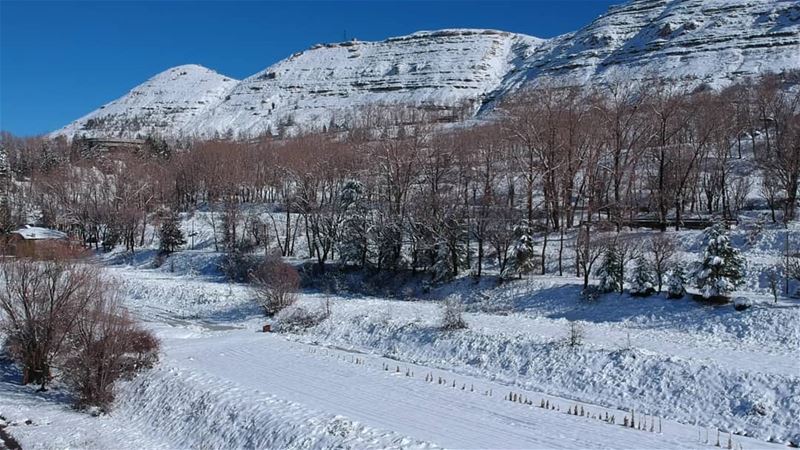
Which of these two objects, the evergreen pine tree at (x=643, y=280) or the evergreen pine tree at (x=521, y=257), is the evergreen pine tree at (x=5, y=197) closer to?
the evergreen pine tree at (x=521, y=257)

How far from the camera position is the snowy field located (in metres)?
16.2

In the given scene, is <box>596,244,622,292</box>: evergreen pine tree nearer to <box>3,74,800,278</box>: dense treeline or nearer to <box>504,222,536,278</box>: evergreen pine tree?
<box>3,74,800,278</box>: dense treeline

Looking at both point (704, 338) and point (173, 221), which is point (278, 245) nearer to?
point (173, 221)

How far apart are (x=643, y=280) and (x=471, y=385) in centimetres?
1207

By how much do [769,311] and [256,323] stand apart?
24682 millimetres

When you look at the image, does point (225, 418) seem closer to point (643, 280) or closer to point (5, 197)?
point (643, 280)

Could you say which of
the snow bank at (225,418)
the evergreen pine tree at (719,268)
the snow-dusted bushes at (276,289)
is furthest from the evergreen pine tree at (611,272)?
the snow bank at (225,418)

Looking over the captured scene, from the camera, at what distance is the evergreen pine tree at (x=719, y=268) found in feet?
82.3

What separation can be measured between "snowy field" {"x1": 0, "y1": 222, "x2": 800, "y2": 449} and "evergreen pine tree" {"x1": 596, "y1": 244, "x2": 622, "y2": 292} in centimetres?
77

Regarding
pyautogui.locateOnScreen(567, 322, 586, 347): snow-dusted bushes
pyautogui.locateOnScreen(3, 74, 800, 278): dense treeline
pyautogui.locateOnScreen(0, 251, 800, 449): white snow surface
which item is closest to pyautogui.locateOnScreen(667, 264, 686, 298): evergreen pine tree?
pyautogui.locateOnScreen(0, 251, 800, 449): white snow surface

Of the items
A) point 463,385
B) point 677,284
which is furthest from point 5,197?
point 677,284

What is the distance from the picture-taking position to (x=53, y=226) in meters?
68.9

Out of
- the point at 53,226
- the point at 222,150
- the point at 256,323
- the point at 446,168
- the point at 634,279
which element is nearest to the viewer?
the point at 634,279

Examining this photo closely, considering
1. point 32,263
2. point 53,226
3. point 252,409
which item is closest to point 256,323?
point 32,263
